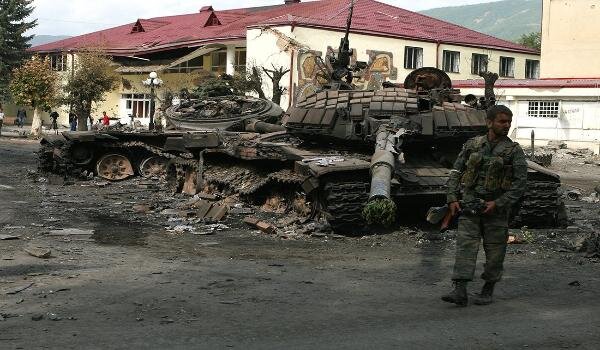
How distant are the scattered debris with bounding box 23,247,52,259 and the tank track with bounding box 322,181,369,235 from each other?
3.71 metres

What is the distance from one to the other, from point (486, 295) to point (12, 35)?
60648 mm

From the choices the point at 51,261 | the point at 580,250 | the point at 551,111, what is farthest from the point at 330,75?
the point at 551,111

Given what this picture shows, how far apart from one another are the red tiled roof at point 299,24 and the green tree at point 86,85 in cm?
473

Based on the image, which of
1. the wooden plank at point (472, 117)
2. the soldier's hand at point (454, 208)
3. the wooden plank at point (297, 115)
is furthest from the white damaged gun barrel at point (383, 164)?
the soldier's hand at point (454, 208)

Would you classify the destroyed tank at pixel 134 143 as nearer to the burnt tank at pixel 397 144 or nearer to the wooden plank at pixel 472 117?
the burnt tank at pixel 397 144

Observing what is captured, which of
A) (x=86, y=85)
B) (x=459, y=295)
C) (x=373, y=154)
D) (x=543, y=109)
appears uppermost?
(x=86, y=85)

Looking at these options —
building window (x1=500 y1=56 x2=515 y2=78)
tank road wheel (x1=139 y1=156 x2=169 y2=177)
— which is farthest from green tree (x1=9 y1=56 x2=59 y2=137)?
building window (x1=500 y1=56 x2=515 y2=78)

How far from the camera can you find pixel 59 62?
180ft

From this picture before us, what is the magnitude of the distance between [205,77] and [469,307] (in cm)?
3718

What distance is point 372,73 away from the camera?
4059cm

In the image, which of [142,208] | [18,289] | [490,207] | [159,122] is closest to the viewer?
[490,207]

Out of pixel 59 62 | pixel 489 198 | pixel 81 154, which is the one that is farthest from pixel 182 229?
pixel 59 62

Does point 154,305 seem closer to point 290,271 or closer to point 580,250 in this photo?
point 290,271

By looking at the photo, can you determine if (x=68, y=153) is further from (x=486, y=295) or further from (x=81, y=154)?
(x=486, y=295)
